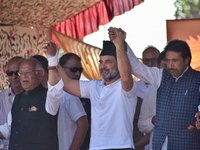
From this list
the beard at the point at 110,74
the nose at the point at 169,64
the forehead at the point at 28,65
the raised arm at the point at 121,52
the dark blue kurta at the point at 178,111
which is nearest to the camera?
the dark blue kurta at the point at 178,111

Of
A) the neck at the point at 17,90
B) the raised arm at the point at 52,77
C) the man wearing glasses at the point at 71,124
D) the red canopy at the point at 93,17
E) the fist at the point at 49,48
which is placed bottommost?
the man wearing glasses at the point at 71,124

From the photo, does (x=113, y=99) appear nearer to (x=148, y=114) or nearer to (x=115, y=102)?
(x=115, y=102)

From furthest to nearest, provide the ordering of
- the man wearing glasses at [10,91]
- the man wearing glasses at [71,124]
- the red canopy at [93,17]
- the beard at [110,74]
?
the red canopy at [93,17] → the man wearing glasses at [10,91] → the man wearing glasses at [71,124] → the beard at [110,74]

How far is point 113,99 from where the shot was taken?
2840 mm

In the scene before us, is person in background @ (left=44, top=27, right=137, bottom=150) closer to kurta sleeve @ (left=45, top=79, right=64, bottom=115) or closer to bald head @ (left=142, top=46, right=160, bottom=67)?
kurta sleeve @ (left=45, top=79, right=64, bottom=115)

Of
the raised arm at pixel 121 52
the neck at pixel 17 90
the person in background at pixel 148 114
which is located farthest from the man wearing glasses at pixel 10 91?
the raised arm at pixel 121 52

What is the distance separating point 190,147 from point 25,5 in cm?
351

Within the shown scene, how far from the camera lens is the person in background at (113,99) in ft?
8.87

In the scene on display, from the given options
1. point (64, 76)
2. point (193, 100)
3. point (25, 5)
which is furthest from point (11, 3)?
point (193, 100)

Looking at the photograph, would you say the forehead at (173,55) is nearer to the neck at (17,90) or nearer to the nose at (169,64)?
the nose at (169,64)

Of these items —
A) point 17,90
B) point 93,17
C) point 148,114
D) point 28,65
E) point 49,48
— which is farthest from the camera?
point 93,17

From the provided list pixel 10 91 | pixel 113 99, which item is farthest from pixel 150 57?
pixel 10 91

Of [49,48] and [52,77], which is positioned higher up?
[49,48]

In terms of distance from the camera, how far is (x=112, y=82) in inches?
117
